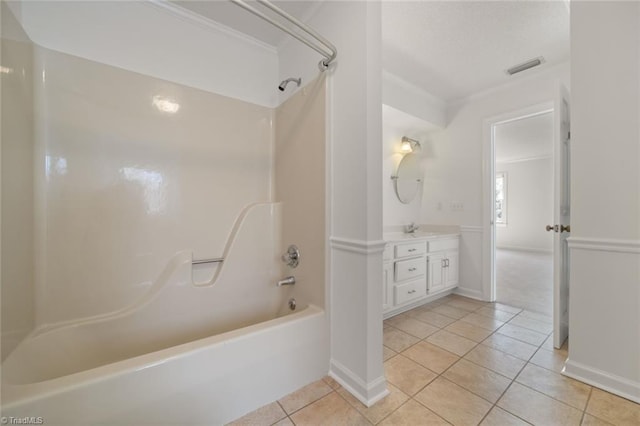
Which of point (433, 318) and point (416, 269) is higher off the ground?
point (416, 269)

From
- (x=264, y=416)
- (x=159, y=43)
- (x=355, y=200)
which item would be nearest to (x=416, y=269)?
(x=355, y=200)

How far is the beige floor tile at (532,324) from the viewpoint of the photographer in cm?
196

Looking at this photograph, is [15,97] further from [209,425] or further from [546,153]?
[546,153]

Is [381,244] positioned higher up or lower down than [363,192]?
lower down

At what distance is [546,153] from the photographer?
→ 5.55 m

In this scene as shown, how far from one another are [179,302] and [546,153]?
25.4 ft

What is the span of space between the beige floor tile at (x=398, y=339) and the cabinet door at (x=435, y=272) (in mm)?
778

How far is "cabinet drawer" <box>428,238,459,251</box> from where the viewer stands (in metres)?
2.56

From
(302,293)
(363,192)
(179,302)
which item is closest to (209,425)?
(179,302)

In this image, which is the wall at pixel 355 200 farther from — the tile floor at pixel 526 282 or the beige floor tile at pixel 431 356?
the tile floor at pixel 526 282

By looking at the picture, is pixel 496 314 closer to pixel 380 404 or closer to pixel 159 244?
pixel 380 404

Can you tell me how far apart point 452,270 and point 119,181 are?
3.27 m

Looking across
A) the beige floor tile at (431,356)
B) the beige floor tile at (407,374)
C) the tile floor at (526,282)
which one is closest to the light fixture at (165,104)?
the beige floor tile at (407,374)

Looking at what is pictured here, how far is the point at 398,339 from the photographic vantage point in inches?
72.9
